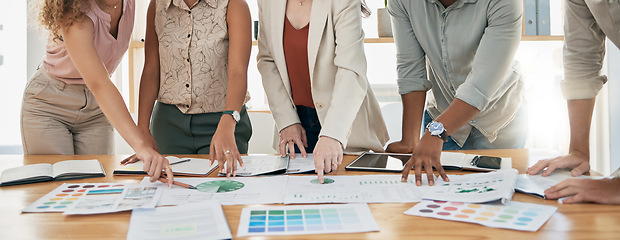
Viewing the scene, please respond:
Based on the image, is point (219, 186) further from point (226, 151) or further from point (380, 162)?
point (380, 162)

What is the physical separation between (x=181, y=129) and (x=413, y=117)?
0.83 metres

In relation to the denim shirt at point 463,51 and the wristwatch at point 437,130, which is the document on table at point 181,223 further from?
the denim shirt at point 463,51

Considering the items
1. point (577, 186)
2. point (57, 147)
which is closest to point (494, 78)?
point (577, 186)

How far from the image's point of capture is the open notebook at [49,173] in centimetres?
126

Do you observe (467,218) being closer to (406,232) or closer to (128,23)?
(406,232)

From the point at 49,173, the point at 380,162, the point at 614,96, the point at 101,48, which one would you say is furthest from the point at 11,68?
the point at 614,96

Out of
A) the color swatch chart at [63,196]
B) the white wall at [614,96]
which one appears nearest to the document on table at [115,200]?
the color swatch chart at [63,196]

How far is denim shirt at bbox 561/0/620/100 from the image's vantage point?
129 centimetres

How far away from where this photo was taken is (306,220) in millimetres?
916

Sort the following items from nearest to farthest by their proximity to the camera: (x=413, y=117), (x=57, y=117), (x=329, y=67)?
(x=329, y=67), (x=413, y=117), (x=57, y=117)

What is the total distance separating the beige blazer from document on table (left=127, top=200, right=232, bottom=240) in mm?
518

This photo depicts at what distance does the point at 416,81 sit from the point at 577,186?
74cm

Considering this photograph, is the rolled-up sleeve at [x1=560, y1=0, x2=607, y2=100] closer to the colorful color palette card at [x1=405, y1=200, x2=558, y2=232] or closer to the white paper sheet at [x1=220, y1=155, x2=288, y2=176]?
the colorful color palette card at [x1=405, y1=200, x2=558, y2=232]

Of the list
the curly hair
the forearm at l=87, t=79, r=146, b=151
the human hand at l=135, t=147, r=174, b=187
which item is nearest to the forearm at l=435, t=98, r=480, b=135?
A: the human hand at l=135, t=147, r=174, b=187
